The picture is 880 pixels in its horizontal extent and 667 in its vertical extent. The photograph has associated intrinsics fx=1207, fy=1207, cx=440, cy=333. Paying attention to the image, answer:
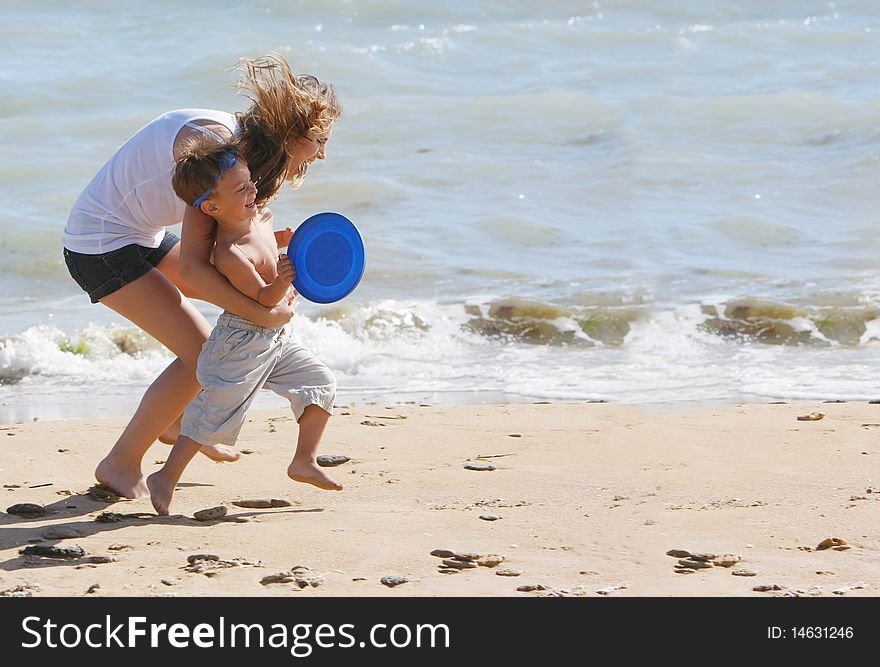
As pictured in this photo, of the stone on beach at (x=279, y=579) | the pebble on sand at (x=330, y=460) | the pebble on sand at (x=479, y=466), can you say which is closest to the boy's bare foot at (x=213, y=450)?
the pebble on sand at (x=330, y=460)

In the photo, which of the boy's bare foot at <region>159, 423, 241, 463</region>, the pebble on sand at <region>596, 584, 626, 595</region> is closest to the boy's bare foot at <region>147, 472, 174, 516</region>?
the boy's bare foot at <region>159, 423, 241, 463</region>

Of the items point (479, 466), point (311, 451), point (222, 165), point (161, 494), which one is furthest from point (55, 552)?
point (479, 466)

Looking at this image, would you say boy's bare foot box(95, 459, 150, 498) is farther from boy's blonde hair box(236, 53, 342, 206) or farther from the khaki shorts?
boy's blonde hair box(236, 53, 342, 206)

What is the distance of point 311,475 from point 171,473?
45cm

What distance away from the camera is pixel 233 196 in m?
3.73

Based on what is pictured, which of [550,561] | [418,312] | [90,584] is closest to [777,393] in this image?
[418,312]

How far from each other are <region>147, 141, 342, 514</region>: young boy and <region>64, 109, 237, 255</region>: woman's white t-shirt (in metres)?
0.26

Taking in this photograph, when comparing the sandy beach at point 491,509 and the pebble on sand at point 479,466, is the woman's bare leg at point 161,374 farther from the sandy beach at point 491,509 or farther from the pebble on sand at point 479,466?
the pebble on sand at point 479,466

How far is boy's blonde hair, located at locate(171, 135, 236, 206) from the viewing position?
12.1 ft

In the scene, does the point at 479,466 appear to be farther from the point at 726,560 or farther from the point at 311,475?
the point at 726,560
